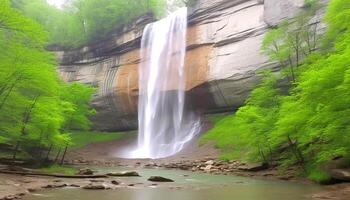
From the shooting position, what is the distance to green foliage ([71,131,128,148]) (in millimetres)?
58031

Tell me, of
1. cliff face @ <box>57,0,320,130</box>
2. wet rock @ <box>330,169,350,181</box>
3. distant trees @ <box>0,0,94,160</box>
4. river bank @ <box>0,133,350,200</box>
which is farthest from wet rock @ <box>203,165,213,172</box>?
cliff face @ <box>57,0,320,130</box>

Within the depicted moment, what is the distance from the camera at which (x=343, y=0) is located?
22609 millimetres

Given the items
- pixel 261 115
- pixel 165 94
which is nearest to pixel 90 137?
pixel 165 94

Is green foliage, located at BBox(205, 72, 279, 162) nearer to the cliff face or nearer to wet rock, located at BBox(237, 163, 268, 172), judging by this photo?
wet rock, located at BBox(237, 163, 268, 172)

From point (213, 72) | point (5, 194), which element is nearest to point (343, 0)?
point (5, 194)

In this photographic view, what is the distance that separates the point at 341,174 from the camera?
64.7 ft

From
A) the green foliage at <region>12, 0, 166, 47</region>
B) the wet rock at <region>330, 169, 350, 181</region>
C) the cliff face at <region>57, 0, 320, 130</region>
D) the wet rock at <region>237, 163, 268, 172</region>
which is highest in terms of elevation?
the green foliage at <region>12, 0, 166, 47</region>

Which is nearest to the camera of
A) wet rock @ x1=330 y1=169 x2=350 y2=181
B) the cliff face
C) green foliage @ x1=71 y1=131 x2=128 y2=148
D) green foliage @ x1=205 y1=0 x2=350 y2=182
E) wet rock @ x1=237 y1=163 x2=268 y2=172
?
green foliage @ x1=205 y1=0 x2=350 y2=182

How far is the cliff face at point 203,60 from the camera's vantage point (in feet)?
152

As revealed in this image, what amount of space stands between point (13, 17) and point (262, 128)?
677 inches

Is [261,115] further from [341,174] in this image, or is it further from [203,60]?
[203,60]

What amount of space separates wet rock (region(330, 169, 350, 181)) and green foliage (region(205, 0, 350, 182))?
0.52 meters

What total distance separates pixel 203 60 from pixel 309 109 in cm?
3121

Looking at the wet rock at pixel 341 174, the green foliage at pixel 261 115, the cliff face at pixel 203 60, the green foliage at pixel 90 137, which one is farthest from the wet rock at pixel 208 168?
the green foliage at pixel 90 137
